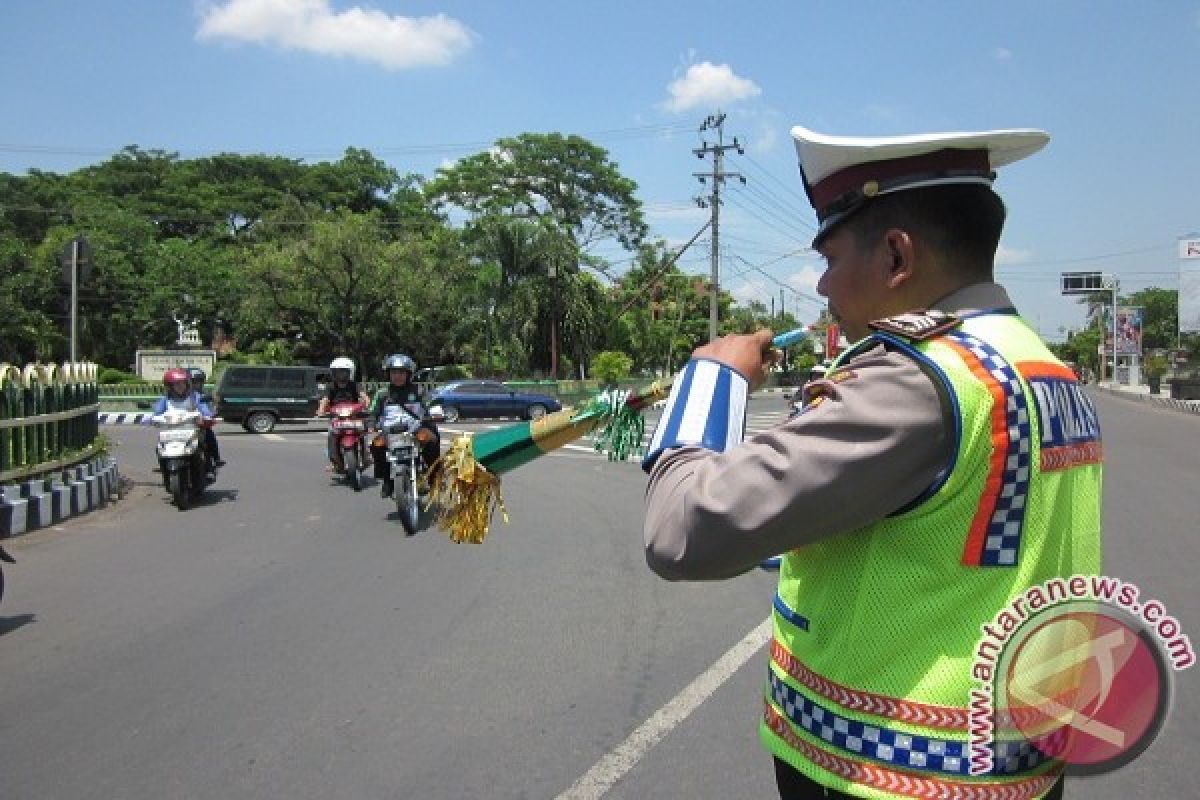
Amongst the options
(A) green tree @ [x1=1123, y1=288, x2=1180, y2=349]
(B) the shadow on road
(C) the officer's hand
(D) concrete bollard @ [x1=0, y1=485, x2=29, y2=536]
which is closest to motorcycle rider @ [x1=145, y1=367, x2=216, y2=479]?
(D) concrete bollard @ [x1=0, y1=485, x2=29, y2=536]

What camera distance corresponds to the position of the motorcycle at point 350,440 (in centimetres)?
1179

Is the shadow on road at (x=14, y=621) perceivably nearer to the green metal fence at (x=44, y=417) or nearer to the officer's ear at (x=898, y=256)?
the green metal fence at (x=44, y=417)

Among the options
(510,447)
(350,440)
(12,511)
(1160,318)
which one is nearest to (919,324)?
(510,447)

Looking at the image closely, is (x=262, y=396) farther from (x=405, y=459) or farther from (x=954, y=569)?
(x=954, y=569)

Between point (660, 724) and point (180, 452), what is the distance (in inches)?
315

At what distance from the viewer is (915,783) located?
1.29 metres

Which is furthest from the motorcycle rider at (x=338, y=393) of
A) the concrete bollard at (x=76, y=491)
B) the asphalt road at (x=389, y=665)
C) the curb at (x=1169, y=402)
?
the curb at (x=1169, y=402)

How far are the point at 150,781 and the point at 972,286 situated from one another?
3398 mm

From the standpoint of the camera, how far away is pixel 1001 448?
1219 millimetres

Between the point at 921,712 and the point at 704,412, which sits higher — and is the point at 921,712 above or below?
below

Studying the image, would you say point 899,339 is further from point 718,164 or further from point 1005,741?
point 718,164

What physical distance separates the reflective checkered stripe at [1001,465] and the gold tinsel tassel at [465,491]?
1.31 meters

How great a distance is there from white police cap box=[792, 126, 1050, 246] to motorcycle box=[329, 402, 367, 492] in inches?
430

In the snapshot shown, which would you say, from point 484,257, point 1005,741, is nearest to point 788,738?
point 1005,741
